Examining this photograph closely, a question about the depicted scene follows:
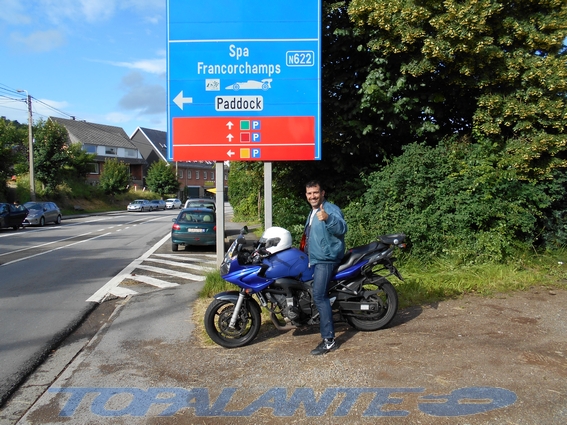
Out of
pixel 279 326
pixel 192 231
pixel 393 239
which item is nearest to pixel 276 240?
pixel 279 326

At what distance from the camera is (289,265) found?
18.5 feet

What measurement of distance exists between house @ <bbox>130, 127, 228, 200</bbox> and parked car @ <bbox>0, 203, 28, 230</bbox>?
51593 mm

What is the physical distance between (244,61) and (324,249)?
181 inches

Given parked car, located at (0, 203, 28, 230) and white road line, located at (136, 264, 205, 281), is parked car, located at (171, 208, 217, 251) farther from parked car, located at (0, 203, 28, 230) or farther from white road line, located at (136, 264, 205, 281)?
parked car, located at (0, 203, 28, 230)

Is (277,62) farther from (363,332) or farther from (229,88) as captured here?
(363,332)

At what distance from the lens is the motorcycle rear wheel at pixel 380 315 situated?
6.01 m

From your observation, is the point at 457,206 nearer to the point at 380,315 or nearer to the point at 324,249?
the point at 380,315

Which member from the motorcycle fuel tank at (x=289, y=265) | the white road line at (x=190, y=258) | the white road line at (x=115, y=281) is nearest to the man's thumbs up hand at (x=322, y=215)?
the motorcycle fuel tank at (x=289, y=265)

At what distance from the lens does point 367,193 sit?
34.4 feet

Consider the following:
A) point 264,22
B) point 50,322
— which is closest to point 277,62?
point 264,22

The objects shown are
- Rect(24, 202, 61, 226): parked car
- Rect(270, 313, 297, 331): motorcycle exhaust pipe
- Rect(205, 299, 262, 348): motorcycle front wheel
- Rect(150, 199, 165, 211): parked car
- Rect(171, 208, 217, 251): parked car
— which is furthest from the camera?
Rect(150, 199, 165, 211): parked car

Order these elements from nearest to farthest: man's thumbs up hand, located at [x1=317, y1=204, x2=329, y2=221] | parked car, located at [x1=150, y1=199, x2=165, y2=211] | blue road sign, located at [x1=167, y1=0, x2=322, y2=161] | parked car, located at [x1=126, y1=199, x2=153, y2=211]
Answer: man's thumbs up hand, located at [x1=317, y1=204, x2=329, y2=221] < blue road sign, located at [x1=167, y1=0, x2=322, y2=161] < parked car, located at [x1=126, y1=199, x2=153, y2=211] < parked car, located at [x1=150, y1=199, x2=165, y2=211]

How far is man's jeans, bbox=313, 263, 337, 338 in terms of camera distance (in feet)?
17.7

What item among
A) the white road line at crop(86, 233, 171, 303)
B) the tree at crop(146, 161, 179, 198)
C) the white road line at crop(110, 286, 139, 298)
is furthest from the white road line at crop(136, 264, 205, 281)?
the tree at crop(146, 161, 179, 198)
